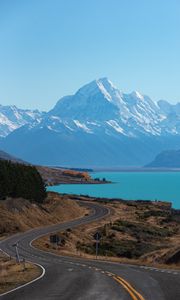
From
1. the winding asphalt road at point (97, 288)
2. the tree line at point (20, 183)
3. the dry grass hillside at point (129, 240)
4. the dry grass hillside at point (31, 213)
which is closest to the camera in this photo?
the winding asphalt road at point (97, 288)

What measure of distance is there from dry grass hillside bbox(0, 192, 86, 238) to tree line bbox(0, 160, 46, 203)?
9.25ft

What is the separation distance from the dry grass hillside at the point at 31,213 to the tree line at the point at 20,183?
9.25 feet

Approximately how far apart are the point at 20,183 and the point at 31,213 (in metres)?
11.3

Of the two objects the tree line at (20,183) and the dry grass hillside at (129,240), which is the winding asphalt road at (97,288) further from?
the tree line at (20,183)

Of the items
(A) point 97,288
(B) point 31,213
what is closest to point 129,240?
(B) point 31,213

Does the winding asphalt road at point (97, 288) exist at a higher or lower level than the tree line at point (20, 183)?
lower

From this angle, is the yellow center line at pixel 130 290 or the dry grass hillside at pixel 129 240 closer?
the yellow center line at pixel 130 290

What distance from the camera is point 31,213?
9881 cm

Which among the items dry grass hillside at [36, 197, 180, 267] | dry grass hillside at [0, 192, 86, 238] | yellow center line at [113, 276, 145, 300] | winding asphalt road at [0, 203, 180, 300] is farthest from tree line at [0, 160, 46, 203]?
yellow center line at [113, 276, 145, 300]

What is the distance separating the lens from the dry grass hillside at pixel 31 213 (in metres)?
86.3

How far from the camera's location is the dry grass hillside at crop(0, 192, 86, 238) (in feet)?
283

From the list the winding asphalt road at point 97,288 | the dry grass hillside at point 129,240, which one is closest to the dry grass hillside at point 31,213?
the dry grass hillside at point 129,240

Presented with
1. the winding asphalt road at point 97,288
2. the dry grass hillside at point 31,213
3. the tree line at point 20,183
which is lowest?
the winding asphalt road at point 97,288

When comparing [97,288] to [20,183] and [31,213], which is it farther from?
[20,183]
